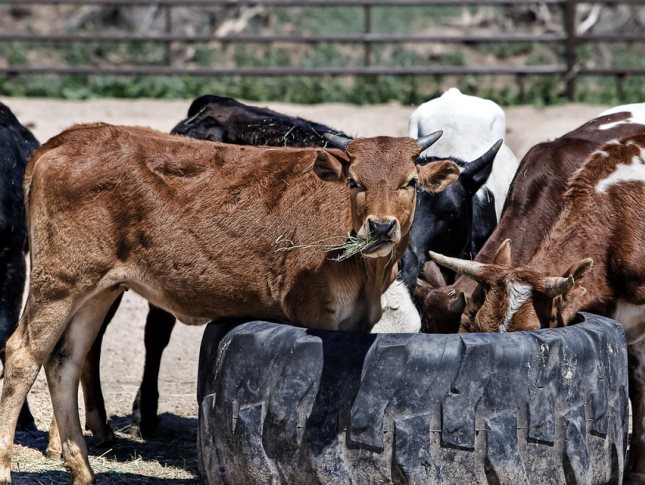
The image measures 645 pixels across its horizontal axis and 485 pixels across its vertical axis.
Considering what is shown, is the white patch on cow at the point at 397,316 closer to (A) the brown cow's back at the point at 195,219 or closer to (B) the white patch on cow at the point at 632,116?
(A) the brown cow's back at the point at 195,219

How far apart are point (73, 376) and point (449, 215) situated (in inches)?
97.8

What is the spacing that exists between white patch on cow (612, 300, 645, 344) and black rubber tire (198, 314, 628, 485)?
809 millimetres

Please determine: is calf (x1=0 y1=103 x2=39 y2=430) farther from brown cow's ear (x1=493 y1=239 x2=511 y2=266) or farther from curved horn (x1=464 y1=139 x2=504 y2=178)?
brown cow's ear (x1=493 y1=239 x2=511 y2=266)

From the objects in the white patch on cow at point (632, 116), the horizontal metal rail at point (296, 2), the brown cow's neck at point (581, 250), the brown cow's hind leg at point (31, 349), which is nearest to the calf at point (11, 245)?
the brown cow's hind leg at point (31, 349)

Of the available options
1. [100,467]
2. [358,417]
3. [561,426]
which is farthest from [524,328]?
[100,467]

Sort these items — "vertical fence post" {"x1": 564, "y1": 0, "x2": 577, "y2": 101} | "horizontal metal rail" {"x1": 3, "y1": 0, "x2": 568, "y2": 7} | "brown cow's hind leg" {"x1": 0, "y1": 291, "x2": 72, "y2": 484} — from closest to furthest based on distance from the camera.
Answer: "brown cow's hind leg" {"x1": 0, "y1": 291, "x2": 72, "y2": 484}
"horizontal metal rail" {"x1": 3, "y1": 0, "x2": 568, "y2": 7}
"vertical fence post" {"x1": 564, "y1": 0, "x2": 577, "y2": 101}

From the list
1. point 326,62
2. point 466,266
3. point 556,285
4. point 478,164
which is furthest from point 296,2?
point 556,285

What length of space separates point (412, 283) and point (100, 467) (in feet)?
6.09

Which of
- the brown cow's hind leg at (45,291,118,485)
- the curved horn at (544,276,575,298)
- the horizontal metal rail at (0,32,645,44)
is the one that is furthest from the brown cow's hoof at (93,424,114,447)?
the horizontal metal rail at (0,32,645,44)

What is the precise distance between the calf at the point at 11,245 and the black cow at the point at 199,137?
1.60 ft

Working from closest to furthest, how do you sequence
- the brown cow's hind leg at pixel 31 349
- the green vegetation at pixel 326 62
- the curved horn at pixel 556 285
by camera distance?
the curved horn at pixel 556 285
the brown cow's hind leg at pixel 31 349
the green vegetation at pixel 326 62

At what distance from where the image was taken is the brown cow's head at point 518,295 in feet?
15.5

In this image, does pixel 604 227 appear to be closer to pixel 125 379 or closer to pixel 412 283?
pixel 412 283

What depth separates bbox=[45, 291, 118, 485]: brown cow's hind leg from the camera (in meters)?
5.20
